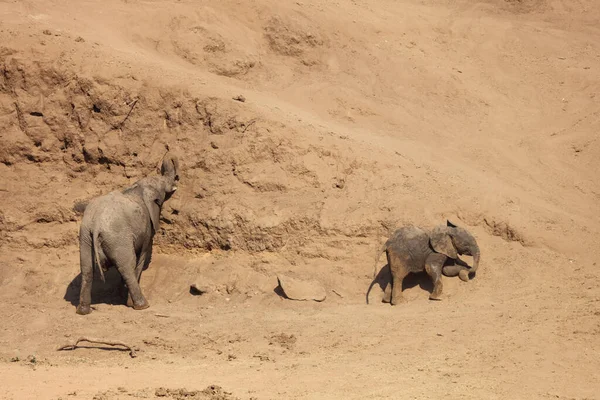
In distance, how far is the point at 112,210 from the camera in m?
11.3

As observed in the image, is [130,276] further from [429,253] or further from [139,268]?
[429,253]

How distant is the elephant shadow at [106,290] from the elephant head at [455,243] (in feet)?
13.6

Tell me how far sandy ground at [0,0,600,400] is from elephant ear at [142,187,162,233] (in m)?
0.30

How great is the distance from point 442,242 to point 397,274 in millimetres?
655

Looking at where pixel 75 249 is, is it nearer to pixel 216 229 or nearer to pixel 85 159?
pixel 85 159

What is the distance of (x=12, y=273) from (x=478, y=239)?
20.6ft

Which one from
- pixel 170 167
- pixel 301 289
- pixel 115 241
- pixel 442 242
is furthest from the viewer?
pixel 170 167

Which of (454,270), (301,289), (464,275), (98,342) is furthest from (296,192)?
(98,342)

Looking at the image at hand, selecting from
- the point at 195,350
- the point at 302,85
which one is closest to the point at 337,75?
the point at 302,85

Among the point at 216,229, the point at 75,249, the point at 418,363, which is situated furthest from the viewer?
the point at 75,249

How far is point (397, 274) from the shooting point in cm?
1066

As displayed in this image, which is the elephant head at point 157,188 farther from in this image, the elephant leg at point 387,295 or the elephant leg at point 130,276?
the elephant leg at point 387,295

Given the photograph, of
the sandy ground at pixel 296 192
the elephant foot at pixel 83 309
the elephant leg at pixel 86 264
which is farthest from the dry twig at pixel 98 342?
the elephant leg at pixel 86 264

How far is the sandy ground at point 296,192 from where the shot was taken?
8.77 metres
